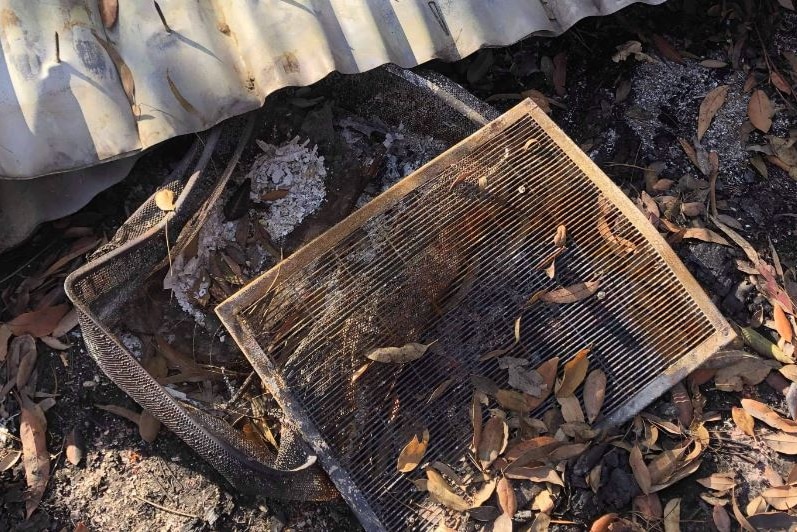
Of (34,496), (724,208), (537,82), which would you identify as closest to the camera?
(34,496)

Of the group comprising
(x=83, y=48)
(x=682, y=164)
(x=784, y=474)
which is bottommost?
(x=784, y=474)

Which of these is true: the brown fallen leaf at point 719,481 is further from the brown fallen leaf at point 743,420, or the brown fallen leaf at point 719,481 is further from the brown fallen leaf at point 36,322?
the brown fallen leaf at point 36,322

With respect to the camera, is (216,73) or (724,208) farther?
(724,208)

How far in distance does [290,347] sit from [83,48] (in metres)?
1.34

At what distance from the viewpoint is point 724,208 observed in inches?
112

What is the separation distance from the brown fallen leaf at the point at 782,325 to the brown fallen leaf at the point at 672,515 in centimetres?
80

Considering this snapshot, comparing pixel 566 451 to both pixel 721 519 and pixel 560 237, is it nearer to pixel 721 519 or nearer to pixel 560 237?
pixel 721 519

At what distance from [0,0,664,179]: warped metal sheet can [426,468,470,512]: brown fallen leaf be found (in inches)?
59.6

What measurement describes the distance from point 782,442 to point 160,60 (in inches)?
107

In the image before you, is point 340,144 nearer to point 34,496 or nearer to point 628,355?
point 628,355

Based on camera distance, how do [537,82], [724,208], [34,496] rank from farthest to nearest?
[537,82], [724,208], [34,496]

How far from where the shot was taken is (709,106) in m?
3.02

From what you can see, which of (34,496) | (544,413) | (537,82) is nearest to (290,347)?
(544,413)

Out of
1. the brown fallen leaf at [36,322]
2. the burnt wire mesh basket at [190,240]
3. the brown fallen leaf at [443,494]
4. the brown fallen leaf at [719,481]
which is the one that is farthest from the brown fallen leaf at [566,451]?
the brown fallen leaf at [36,322]
